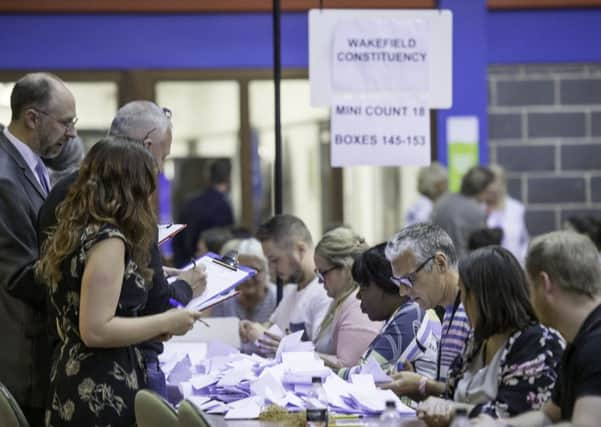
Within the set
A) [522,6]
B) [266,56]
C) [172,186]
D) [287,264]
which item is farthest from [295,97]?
[287,264]

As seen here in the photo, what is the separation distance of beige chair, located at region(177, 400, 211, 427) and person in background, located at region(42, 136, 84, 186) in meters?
2.45

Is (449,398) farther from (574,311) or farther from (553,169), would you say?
(553,169)

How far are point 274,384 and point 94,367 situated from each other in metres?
0.74

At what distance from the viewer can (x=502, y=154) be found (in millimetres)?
10039

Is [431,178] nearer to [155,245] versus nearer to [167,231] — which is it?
[167,231]

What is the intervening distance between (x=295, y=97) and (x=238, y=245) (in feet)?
12.2

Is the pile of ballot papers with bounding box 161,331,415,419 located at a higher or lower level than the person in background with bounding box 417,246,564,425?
lower

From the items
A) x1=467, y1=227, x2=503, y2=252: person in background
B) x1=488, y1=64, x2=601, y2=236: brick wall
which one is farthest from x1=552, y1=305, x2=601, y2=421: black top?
x1=488, y1=64, x2=601, y2=236: brick wall

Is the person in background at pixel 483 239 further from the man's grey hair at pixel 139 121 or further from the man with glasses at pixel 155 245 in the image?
the man's grey hair at pixel 139 121

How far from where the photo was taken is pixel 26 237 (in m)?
4.16

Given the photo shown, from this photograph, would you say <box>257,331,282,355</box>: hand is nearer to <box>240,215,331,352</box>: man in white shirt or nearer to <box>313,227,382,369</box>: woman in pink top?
<box>313,227,382,369</box>: woman in pink top

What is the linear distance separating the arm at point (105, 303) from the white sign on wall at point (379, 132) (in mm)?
2508

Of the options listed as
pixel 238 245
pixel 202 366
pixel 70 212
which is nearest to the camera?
pixel 70 212

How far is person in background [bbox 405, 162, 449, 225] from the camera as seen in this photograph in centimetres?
950
